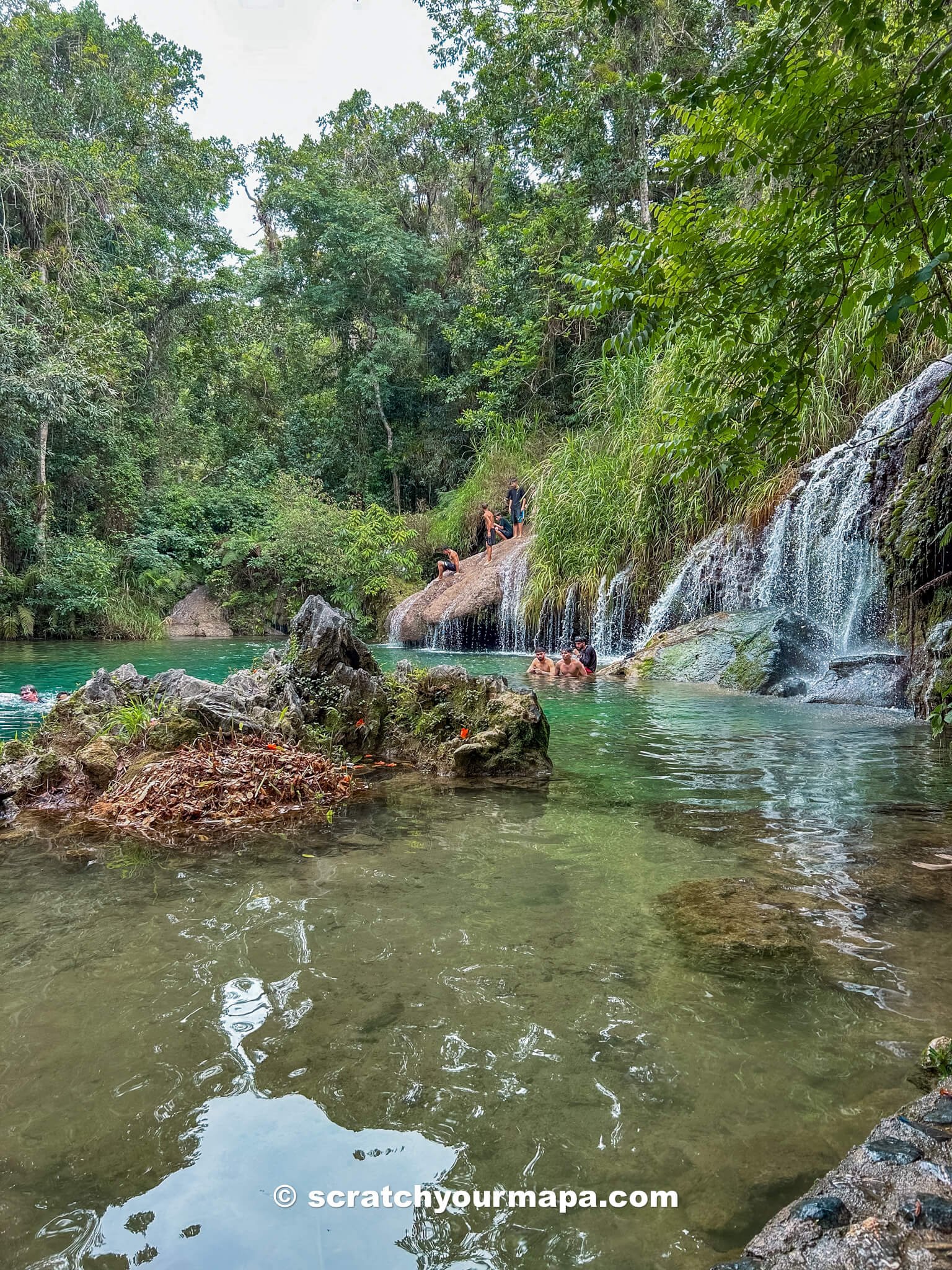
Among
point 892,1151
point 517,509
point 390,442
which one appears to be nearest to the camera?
point 892,1151

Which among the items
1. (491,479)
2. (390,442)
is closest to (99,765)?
(491,479)

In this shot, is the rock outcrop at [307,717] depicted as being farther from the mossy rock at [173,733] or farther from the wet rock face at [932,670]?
the wet rock face at [932,670]

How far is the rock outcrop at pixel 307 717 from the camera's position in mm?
4949

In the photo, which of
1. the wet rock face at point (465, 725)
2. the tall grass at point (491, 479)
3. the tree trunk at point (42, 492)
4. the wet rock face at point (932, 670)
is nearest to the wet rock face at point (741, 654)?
the wet rock face at point (932, 670)

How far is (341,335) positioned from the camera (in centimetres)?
2477

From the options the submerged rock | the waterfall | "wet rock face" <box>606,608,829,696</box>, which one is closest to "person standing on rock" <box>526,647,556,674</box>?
"wet rock face" <box>606,608,829,696</box>

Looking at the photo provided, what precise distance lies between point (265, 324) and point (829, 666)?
73.0 feet

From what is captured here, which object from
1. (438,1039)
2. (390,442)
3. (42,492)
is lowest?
(438,1039)

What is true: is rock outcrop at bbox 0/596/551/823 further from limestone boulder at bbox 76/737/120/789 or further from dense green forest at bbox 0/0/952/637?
dense green forest at bbox 0/0/952/637

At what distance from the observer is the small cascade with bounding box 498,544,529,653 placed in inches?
601

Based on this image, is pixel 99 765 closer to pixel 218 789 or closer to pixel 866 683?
pixel 218 789

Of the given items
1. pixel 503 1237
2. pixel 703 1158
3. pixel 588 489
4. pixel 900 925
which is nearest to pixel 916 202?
pixel 900 925

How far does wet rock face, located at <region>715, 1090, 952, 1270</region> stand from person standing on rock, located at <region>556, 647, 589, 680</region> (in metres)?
9.94

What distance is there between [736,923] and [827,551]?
8.66 meters
